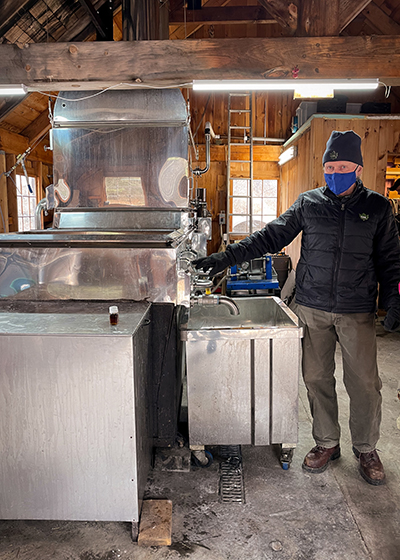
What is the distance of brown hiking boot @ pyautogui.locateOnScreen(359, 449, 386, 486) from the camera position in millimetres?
2117

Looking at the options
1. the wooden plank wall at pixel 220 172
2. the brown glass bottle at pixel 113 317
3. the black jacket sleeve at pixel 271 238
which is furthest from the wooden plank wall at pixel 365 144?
the brown glass bottle at pixel 113 317

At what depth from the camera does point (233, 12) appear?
534 cm

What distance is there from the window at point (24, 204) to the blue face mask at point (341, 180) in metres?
4.28

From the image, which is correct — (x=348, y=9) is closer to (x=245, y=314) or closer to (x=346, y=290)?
(x=346, y=290)

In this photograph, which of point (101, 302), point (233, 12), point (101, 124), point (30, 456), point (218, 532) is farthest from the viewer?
point (233, 12)

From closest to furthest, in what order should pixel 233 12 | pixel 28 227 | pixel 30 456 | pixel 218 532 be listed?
pixel 30 456, pixel 218 532, pixel 233 12, pixel 28 227

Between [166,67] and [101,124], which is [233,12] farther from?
[166,67]

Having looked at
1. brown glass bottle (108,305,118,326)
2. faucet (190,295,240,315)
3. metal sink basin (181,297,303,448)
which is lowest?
metal sink basin (181,297,303,448)

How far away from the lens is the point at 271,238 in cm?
239

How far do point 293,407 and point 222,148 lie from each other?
5.77 metres

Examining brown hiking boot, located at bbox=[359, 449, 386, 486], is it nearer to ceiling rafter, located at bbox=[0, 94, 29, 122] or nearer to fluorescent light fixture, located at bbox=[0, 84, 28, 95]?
fluorescent light fixture, located at bbox=[0, 84, 28, 95]

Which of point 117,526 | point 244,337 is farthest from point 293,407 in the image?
point 117,526

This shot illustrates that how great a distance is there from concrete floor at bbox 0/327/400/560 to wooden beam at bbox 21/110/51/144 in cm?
459

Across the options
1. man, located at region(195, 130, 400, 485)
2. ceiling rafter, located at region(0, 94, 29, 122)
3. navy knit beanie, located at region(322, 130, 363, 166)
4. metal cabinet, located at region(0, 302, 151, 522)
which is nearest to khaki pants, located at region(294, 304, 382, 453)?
man, located at region(195, 130, 400, 485)
